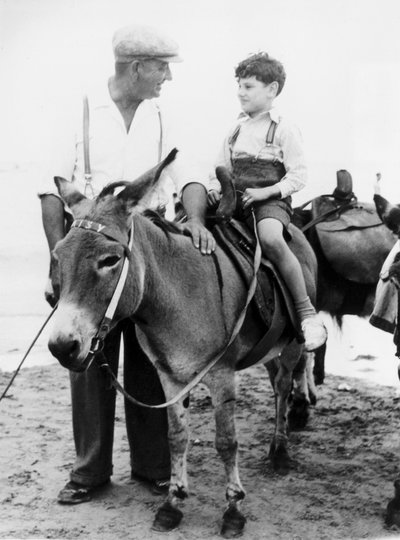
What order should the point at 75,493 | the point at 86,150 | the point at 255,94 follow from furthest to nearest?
1. the point at 255,94
2. the point at 75,493
3. the point at 86,150

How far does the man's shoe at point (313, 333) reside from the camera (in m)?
3.66

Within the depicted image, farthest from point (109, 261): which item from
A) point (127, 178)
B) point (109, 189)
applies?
point (127, 178)

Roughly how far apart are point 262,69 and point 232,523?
273cm

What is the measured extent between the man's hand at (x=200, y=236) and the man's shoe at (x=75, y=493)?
1614 millimetres

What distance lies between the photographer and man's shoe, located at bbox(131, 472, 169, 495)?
3945 mm

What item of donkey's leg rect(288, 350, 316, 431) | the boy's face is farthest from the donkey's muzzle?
donkey's leg rect(288, 350, 316, 431)

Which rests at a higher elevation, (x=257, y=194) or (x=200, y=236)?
(x=257, y=194)

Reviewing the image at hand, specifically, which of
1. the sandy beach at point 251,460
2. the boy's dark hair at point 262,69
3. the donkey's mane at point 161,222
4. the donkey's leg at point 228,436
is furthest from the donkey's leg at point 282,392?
the boy's dark hair at point 262,69

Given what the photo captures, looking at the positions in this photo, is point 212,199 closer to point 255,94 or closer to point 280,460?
point 255,94

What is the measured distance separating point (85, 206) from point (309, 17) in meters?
2.73

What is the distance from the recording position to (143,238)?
10.2 ft

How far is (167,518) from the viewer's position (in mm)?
3479

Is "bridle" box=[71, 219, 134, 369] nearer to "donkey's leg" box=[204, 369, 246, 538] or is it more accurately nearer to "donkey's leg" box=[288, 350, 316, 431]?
"donkey's leg" box=[204, 369, 246, 538]

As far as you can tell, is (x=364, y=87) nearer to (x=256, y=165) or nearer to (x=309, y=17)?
(x=309, y=17)
